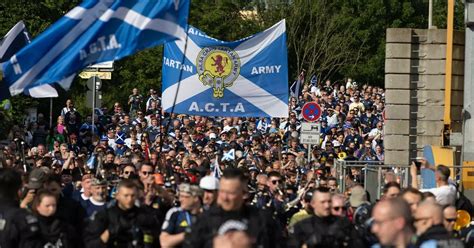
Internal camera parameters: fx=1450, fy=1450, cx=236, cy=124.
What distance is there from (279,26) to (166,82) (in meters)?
2.27

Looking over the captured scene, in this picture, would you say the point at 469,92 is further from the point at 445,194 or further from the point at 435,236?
the point at 435,236

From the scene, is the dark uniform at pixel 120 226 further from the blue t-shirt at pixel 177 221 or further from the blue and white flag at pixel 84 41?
the blue and white flag at pixel 84 41

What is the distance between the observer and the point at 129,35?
15.8 metres

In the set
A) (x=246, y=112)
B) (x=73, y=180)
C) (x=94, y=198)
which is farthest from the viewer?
(x=246, y=112)

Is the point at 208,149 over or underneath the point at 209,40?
underneath

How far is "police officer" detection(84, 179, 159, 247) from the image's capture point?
13523 mm

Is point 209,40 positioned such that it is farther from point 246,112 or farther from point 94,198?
point 94,198

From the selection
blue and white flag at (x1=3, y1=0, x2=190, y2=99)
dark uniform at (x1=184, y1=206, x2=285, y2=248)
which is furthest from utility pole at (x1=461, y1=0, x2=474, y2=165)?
dark uniform at (x1=184, y1=206, x2=285, y2=248)

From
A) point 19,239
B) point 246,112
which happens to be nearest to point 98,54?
point 19,239

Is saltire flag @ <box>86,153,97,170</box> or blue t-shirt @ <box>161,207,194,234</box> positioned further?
saltire flag @ <box>86,153,97,170</box>

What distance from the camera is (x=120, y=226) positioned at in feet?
44.5

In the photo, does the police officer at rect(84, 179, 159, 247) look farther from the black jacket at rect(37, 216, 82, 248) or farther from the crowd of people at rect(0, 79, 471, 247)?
the black jacket at rect(37, 216, 82, 248)

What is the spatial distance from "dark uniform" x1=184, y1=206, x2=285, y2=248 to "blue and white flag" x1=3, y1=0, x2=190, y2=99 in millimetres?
3819

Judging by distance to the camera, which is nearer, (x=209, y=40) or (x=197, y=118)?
(x=209, y=40)
